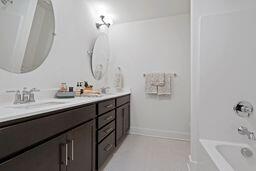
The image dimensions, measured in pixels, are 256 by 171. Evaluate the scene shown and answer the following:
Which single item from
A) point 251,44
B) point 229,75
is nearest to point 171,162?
point 229,75

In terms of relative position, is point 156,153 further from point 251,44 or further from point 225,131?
point 251,44

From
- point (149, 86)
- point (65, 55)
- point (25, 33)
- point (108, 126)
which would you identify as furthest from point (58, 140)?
point (149, 86)

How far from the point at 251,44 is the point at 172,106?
158cm

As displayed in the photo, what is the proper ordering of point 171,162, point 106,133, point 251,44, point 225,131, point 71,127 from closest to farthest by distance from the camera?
1. point 71,127
2. point 251,44
3. point 225,131
4. point 106,133
5. point 171,162

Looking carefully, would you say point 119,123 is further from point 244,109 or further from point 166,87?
point 244,109

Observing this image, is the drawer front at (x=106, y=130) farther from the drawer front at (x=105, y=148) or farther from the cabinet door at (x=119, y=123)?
→ the cabinet door at (x=119, y=123)

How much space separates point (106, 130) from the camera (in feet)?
5.47

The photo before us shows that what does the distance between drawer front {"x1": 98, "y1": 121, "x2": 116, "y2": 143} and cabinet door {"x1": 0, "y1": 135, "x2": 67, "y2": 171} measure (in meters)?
0.54

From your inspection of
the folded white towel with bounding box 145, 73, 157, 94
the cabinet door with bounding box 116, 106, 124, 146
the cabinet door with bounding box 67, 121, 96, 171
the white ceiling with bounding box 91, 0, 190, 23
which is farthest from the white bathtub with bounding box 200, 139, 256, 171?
the white ceiling with bounding box 91, 0, 190, 23

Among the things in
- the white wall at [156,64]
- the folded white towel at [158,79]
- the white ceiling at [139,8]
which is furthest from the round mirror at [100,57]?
the folded white towel at [158,79]

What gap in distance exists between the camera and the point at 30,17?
1.33 meters

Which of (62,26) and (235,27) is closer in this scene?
(235,27)

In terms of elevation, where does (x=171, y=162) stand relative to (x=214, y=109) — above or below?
below

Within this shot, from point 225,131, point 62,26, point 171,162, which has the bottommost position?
point 171,162
